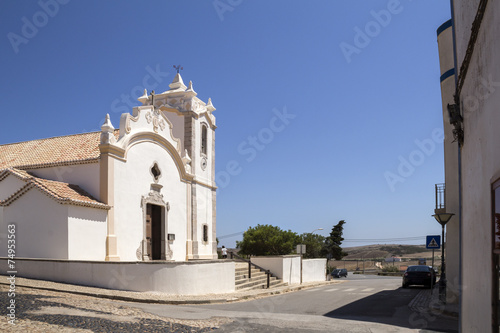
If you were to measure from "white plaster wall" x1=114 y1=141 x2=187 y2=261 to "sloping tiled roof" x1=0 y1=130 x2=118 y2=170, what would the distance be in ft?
5.23

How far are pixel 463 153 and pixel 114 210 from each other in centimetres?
1476

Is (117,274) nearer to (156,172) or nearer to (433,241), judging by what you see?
(156,172)

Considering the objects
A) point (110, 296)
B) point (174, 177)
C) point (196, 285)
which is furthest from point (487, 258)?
point (174, 177)

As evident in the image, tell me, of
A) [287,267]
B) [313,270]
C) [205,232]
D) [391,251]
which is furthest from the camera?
[391,251]

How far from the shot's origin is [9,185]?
62.3 ft

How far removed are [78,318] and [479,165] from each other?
768 centimetres

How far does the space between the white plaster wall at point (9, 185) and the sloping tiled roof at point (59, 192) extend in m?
0.22

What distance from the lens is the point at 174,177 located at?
24.3 metres

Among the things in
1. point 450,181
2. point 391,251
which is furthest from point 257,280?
point 391,251

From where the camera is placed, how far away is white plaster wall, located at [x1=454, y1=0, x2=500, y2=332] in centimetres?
475

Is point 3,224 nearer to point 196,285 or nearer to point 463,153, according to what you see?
point 196,285

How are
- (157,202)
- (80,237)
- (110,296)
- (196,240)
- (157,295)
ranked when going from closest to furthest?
(110,296) < (157,295) < (80,237) < (157,202) < (196,240)

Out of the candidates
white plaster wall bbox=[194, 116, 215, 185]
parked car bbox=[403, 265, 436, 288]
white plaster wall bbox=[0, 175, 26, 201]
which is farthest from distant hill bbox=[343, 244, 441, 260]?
white plaster wall bbox=[0, 175, 26, 201]

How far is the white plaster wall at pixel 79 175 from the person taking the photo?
18.9m
